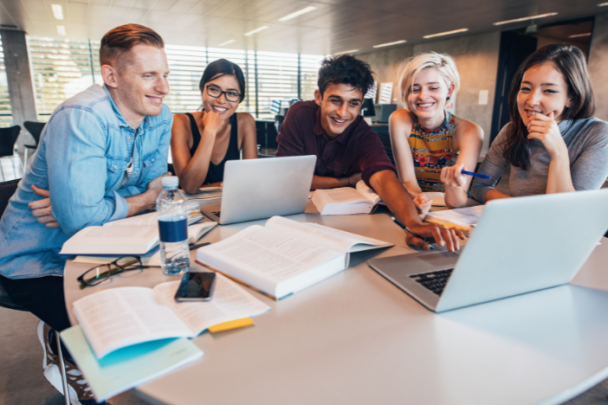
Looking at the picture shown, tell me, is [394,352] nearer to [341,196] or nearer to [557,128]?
[341,196]

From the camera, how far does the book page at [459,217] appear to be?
125 cm

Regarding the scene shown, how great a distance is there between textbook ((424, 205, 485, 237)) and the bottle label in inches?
31.6

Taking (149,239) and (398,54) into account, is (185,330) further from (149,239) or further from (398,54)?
(398,54)

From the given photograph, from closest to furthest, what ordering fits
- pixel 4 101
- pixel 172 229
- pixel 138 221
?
pixel 172 229
pixel 138 221
pixel 4 101

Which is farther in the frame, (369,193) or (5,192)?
(369,193)

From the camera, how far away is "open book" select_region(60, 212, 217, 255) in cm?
96

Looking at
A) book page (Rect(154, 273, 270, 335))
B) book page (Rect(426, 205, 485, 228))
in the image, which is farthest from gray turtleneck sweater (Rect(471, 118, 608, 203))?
book page (Rect(154, 273, 270, 335))

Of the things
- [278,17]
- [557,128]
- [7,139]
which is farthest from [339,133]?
[7,139]

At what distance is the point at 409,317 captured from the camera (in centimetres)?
73

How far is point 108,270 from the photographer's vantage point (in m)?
0.90

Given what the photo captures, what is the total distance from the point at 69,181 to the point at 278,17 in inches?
253

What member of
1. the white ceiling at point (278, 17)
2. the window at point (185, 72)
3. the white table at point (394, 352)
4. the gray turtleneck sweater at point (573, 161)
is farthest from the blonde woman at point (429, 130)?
the window at point (185, 72)

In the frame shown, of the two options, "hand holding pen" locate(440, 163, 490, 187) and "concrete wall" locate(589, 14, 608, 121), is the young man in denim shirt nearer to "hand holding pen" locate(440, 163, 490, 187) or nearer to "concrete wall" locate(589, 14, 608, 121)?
"hand holding pen" locate(440, 163, 490, 187)

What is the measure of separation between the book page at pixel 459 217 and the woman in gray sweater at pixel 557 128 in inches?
10.2
